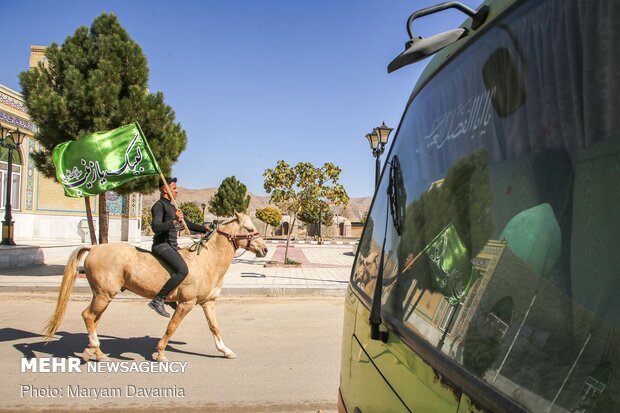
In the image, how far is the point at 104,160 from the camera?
21.1 ft

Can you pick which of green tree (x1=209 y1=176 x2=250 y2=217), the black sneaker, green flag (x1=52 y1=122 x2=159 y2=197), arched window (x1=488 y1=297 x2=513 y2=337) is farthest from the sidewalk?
green tree (x1=209 y1=176 x2=250 y2=217)

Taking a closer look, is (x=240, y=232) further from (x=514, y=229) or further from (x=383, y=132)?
(x=383, y=132)

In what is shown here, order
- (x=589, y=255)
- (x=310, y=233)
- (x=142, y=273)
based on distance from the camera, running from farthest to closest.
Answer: (x=310, y=233) → (x=142, y=273) → (x=589, y=255)

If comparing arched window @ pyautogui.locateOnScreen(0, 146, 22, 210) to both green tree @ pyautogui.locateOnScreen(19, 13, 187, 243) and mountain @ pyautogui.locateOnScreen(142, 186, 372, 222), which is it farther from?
mountain @ pyautogui.locateOnScreen(142, 186, 372, 222)

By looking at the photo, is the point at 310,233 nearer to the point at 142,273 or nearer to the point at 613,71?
the point at 142,273

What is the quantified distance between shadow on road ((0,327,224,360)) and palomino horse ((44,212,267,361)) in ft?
1.00

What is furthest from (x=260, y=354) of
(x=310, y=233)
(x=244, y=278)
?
(x=310, y=233)

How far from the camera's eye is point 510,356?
922 millimetres

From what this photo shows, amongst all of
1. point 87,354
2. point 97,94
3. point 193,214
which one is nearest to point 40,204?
point 97,94

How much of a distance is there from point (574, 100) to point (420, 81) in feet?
3.27

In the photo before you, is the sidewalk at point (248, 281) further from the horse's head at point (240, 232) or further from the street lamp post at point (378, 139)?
the horse's head at point (240, 232)

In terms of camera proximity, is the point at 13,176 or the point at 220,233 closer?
the point at 220,233

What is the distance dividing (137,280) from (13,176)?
2219cm

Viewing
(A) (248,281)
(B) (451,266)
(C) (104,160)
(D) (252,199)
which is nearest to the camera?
(B) (451,266)
